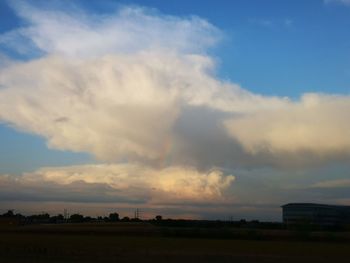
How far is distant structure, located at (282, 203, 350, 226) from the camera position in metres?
190

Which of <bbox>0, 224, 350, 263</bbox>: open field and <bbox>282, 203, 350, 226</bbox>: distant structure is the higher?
<bbox>282, 203, 350, 226</bbox>: distant structure

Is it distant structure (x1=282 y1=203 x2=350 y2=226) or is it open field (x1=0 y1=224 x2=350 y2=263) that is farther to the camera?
distant structure (x1=282 y1=203 x2=350 y2=226)

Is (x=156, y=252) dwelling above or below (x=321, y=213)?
below

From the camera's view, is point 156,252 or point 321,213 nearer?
point 156,252

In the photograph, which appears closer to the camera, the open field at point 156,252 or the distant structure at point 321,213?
the open field at point 156,252

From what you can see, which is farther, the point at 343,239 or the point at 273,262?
the point at 343,239

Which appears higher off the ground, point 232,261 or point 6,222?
point 6,222

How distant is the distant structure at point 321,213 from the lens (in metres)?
190

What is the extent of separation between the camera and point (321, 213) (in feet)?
633

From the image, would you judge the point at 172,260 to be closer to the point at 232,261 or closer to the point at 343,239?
the point at 232,261

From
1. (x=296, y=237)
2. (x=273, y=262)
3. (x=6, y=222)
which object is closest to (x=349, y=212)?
(x=296, y=237)

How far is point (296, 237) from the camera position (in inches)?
4360

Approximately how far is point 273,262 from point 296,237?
63509 millimetres

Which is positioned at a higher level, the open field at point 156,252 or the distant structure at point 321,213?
the distant structure at point 321,213
